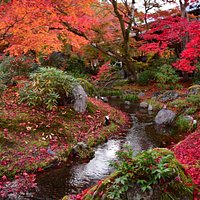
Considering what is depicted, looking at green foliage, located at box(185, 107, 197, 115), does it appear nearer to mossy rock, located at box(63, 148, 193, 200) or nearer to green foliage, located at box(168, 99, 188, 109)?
green foliage, located at box(168, 99, 188, 109)

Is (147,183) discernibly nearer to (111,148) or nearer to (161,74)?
(111,148)

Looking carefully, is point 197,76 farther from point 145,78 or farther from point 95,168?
point 95,168

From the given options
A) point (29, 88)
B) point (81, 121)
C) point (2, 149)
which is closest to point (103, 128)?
point (81, 121)

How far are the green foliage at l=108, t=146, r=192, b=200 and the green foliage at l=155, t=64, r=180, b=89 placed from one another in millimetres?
15453

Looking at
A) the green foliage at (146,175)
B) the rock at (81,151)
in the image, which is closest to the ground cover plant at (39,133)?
the rock at (81,151)

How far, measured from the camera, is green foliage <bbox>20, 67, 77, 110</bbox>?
11164 millimetres

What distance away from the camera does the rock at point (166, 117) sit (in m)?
12.7

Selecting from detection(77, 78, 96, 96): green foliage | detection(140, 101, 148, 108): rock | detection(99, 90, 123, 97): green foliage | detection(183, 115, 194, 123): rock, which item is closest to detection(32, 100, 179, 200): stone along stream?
detection(183, 115, 194, 123): rock

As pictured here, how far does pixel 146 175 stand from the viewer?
396cm

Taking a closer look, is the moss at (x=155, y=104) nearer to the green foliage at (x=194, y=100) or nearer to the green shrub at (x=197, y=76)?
Result: the green foliage at (x=194, y=100)

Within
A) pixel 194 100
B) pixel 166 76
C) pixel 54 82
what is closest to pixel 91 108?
pixel 54 82

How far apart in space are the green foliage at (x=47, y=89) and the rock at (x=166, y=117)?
4.36 m

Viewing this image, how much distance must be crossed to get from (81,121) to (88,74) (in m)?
11.9

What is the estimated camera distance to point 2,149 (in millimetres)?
8188
